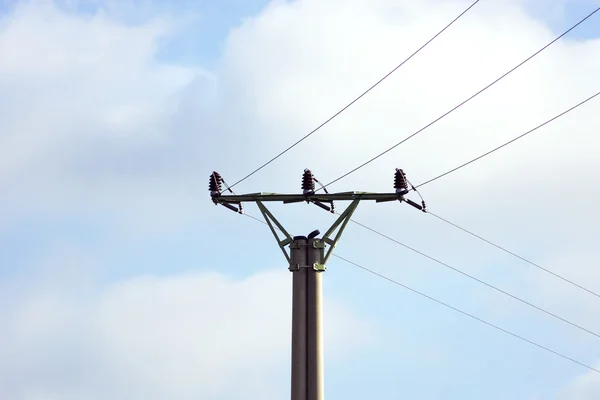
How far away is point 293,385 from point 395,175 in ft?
24.4

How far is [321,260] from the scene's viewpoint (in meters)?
42.6

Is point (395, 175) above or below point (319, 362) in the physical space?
above

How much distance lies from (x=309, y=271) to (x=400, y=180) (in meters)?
4.11

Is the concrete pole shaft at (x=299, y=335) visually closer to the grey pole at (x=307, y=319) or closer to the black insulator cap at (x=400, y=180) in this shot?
the grey pole at (x=307, y=319)

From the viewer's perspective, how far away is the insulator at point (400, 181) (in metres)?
42.4

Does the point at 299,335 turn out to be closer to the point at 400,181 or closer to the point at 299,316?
the point at 299,316

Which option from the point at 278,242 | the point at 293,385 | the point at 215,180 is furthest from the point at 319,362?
the point at 215,180

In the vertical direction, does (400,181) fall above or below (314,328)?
above

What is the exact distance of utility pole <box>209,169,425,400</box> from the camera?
41625 millimetres

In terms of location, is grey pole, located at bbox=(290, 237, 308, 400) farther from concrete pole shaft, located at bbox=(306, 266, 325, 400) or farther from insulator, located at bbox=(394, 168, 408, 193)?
insulator, located at bbox=(394, 168, 408, 193)

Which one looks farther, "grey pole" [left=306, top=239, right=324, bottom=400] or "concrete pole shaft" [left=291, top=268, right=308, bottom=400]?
"concrete pole shaft" [left=291, top=268, right=308, bottom=400]

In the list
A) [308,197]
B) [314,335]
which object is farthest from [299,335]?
[308,197]

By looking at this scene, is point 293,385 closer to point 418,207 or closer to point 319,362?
point 319,362

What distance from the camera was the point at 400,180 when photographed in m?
42.4
